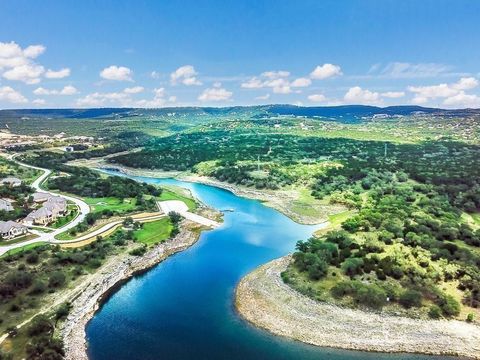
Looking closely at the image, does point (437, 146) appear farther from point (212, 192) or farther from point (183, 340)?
point (183, 340)

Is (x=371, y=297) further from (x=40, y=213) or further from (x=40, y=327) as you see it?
(x=40, y=213)

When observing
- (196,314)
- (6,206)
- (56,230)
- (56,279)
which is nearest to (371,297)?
(196,314)

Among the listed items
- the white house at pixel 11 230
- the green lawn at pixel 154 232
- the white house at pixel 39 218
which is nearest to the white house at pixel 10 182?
the white house at pixel 39 218

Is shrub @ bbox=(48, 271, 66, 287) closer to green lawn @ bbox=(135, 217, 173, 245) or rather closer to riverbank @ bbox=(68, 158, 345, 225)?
green lawn @ bbox=(135, 217, 173, 245)

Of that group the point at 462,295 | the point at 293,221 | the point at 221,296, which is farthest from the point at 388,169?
the point at 221,296

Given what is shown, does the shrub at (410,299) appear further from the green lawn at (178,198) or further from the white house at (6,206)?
the white house at (6,206)

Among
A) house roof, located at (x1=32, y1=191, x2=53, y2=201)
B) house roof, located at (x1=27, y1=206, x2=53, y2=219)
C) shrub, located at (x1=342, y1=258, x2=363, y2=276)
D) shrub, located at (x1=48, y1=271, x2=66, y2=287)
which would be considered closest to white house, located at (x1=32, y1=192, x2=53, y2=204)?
house roof, located at (x1=32, y1=191, x2=53, y2=201)
